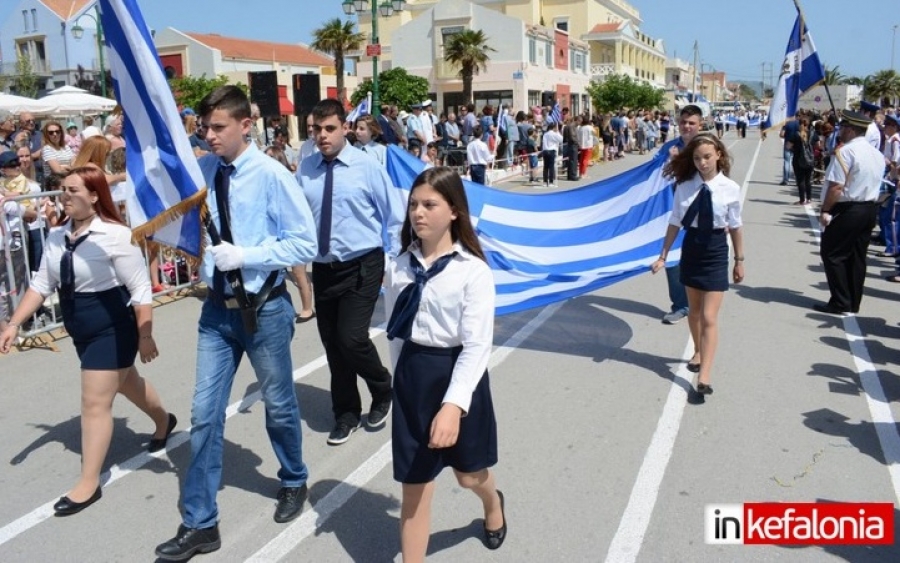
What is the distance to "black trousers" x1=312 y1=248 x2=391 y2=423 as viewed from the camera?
16.4 ft

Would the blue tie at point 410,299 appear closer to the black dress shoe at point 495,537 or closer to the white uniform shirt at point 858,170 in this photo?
the black dress shoe at point 495,537

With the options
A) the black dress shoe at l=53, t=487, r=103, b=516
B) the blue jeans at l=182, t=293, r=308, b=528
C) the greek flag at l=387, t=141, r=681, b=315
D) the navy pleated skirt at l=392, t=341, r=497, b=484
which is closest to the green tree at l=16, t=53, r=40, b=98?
the greek flag at l=387, t=141, r=681, b=315

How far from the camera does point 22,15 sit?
7012cm

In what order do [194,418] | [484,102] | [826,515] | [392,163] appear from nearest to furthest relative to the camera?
[194,418] → [826,515] → [392,163] → [484,102]

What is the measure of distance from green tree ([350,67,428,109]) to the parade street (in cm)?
3991

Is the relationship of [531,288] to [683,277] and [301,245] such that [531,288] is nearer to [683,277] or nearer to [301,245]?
[683,277]

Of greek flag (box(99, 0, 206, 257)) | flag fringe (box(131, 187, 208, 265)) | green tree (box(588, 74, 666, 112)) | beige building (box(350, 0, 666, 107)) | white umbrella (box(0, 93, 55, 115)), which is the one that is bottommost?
flag fringe (box(131, 187, 208, 265))

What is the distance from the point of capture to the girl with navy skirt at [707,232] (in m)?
5.77

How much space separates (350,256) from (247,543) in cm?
186

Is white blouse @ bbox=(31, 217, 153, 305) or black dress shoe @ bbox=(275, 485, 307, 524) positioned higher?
white blouse @ bbox=(31, 217, 153, 305)

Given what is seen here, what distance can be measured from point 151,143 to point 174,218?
15.4 inches

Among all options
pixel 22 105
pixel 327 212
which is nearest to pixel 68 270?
pixel 327 212

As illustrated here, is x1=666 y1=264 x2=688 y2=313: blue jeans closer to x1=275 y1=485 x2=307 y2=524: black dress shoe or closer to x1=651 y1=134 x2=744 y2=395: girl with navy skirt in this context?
x1=651 y1=134 x2=744 y2=395: girl with navy skirt

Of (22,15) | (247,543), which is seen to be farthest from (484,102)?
(247,543)
